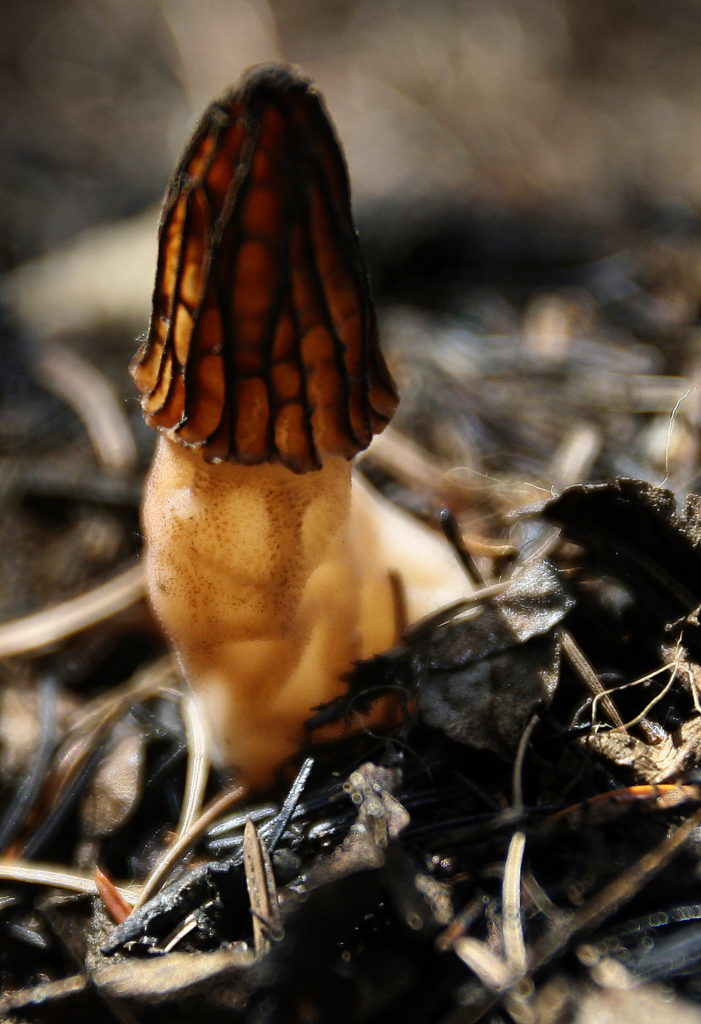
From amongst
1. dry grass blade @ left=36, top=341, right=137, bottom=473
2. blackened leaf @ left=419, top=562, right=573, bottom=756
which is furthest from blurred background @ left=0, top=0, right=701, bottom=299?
blackened leaf @ left=419, top=562, right=573, bottom=756

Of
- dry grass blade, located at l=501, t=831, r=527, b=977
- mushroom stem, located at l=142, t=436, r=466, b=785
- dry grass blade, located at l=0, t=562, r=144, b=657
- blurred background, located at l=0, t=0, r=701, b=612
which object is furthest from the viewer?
blurred background, located at l=0, t=0, r=701, b=612

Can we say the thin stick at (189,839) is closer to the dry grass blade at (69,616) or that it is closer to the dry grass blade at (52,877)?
the dry grass blade at (52,877)

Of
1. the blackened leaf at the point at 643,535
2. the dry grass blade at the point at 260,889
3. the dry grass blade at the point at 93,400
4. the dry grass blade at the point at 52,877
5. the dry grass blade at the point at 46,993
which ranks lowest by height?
the dry grass blade at the point at 52,877

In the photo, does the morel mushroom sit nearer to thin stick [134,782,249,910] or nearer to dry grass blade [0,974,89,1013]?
thin stick [134,782,249,910]

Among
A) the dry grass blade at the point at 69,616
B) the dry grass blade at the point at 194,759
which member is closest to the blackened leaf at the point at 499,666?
the dry grass blade at the point at 194,759

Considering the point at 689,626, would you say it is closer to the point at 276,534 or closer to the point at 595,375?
the point at 276,534

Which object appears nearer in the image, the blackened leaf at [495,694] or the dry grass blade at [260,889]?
the dry grass blade at [260,889]

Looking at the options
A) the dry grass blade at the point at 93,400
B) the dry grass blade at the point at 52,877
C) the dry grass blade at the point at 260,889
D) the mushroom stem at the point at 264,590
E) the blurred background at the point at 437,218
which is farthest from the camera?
the dry grass blade at the point at 93,400

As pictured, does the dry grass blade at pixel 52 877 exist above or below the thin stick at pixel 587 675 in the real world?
below

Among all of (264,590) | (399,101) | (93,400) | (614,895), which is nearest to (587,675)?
(614,895)
